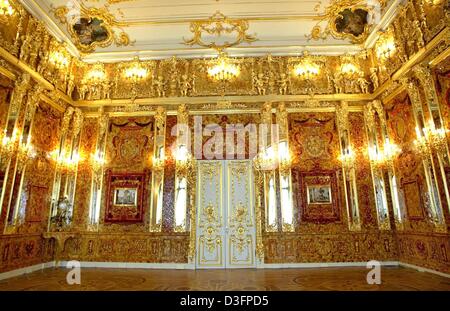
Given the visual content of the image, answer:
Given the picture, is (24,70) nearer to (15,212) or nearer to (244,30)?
(15,212)

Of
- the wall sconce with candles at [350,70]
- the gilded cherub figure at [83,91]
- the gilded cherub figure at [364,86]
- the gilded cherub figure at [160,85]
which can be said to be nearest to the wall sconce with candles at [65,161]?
the gilded cherub figure at [83,91]

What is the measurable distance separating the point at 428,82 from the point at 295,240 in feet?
17.9

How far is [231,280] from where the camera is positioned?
231 inches

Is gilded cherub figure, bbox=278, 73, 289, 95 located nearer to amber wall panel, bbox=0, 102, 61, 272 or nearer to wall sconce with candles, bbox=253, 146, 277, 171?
wall sconce with candles, bbox=253, 146, 277, 171

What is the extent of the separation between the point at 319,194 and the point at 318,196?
0.07 meters

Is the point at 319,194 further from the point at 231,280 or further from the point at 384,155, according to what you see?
the point at 231,280

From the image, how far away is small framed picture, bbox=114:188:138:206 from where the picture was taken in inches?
324

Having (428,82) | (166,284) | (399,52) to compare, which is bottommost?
(166,284)

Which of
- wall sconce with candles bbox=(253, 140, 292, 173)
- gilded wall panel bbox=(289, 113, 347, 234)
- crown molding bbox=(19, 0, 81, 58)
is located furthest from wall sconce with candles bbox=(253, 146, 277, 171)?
crown molding bbox=(19, 0, 81, 58)

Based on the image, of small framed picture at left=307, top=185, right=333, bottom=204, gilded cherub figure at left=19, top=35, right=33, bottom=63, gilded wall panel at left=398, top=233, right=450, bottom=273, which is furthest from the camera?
small framed picture at left=307, top=185, right=333, bottom=204

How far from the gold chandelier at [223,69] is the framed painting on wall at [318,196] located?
4047 millimetres

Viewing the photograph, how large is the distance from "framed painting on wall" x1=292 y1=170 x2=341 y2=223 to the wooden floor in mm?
1510
